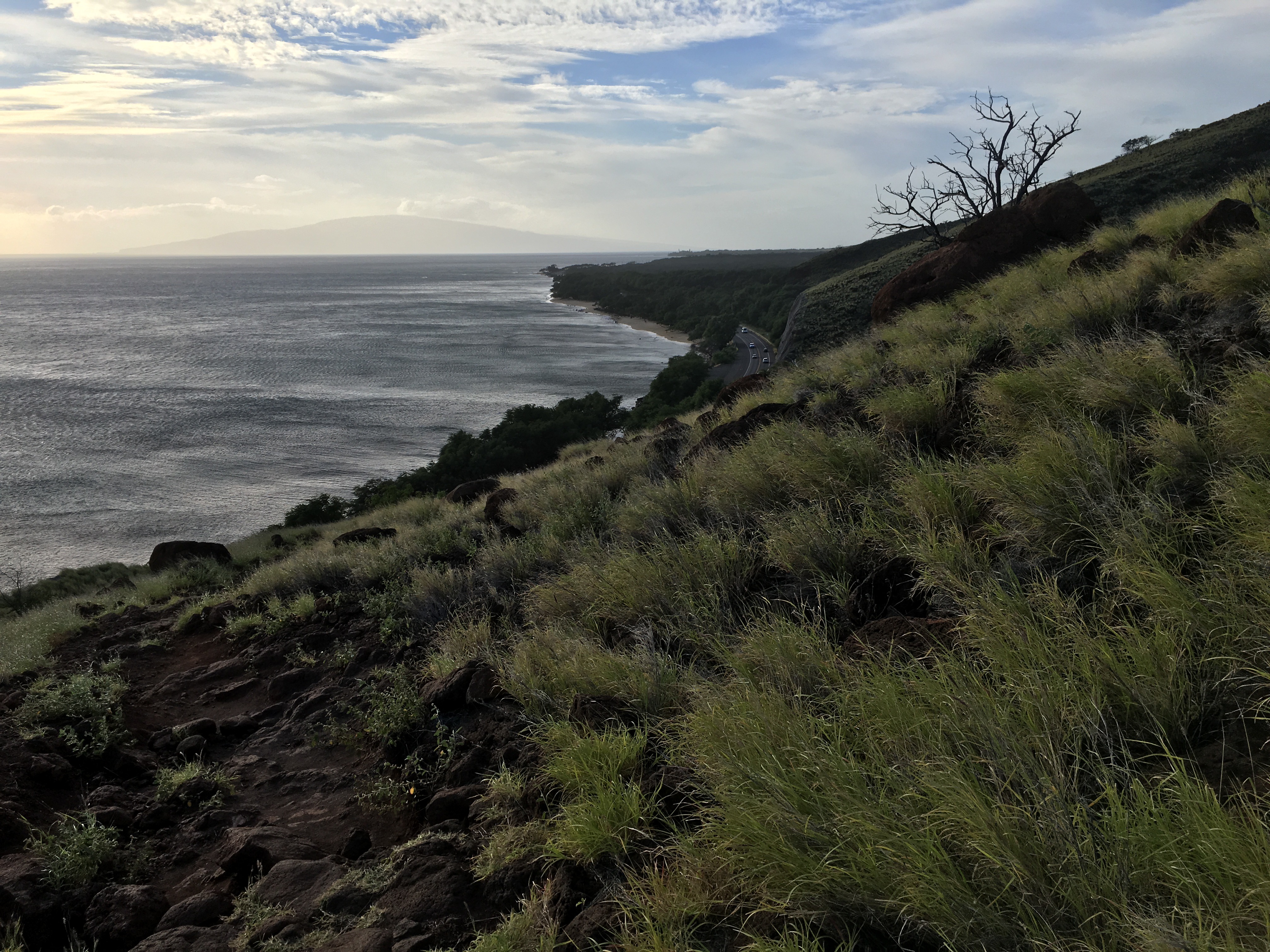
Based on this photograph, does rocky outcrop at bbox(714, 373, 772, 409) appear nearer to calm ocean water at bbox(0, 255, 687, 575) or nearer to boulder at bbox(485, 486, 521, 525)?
boulder at bbox(485, 486, 521, 525)

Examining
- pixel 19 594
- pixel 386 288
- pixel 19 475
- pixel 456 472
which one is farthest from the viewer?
pixel 386 288

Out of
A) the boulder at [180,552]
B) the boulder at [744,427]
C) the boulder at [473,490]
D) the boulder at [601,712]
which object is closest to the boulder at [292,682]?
the boulder at [601,712]

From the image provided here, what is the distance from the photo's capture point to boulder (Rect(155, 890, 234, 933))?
3.15 m

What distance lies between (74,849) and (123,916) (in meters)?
0.60

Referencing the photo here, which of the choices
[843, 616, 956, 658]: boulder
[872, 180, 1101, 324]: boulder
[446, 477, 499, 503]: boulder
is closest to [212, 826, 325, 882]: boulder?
[843, 616, 956, 658]: boulder

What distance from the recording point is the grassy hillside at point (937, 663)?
191 cm

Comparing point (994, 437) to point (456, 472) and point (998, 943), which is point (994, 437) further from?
point (456, 472)

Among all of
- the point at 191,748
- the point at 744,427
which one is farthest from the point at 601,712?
the point at 744,427

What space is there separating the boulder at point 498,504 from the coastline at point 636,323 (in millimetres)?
71130

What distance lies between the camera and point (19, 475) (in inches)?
1543

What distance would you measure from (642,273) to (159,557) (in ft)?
458

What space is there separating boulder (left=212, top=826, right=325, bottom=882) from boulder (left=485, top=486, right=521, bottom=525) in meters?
6.23

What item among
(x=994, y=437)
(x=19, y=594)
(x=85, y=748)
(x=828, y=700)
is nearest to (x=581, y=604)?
(x=828, y=700)

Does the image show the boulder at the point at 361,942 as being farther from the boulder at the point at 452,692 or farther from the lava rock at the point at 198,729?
the lava rock at the point at 198,729
